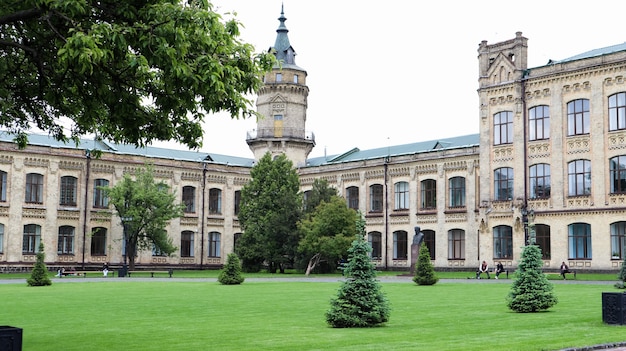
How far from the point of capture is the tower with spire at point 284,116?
6838 cm

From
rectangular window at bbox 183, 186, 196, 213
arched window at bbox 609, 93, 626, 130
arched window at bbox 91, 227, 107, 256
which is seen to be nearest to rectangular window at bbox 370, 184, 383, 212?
rectangular window at bbox 183, 186, 196, 213

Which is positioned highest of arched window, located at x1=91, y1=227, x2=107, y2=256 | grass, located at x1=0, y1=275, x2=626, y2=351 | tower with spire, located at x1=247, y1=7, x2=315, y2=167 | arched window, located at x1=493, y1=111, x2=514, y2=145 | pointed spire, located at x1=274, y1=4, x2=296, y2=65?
pointed spire, located at x1=274, y1=4, x2=296, y2=65

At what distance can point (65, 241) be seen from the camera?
58.9 m

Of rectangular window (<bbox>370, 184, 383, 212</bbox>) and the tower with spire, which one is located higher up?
the tower with spire

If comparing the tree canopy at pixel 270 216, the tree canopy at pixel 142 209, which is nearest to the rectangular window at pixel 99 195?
the tree canopy at pixel 142 209

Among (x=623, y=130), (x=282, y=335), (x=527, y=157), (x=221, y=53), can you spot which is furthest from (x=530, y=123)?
(x=221, y=53)

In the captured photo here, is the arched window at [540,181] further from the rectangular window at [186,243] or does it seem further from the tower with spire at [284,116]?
the rectangular window at [186,243]

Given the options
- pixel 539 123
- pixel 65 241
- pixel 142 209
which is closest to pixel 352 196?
pixel 142 209

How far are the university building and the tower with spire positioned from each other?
11 cm

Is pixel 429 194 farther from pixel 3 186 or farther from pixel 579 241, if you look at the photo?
pixel 3 186

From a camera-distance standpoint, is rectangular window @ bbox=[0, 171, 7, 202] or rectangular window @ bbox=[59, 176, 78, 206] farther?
rectangular window @ bbox=[59, 176, 78, 206]

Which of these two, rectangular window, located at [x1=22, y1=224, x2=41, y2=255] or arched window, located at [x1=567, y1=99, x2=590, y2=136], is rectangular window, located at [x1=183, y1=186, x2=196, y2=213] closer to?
rectangular window, located at [x1=22, y1=224, x2=41, y2=255]

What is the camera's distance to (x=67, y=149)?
5872 centimetres

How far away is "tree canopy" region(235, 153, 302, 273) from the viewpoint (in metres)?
56.0
